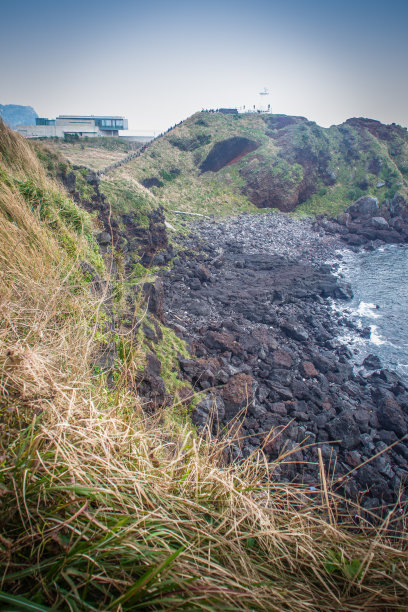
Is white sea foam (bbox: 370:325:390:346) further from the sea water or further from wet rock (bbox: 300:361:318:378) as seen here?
wet rock (bbox: 300:361:318:378)

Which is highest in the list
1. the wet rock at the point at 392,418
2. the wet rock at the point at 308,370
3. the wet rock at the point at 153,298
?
the wet rock at the point at 153,298

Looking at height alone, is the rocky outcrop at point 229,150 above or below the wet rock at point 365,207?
above

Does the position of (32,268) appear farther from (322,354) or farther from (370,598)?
(322,354)

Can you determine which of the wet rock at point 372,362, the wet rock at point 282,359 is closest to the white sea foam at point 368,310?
the wet rock at point 372,362

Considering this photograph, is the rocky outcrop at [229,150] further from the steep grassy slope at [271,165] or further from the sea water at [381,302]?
the sea water at [381,302]

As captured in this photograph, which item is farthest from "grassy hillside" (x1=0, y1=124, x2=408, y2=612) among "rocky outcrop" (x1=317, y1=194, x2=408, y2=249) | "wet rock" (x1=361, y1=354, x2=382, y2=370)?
"rocky outcrop" (x1=317, y1=194, x2=408, y2=249)

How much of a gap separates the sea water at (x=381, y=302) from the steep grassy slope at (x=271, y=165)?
1040 cm

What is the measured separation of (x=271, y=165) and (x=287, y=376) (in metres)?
29.5

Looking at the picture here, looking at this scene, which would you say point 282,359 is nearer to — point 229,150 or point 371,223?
point 371,223

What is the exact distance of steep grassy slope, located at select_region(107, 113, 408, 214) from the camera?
98.7ft

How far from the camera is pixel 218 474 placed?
5.67 ft

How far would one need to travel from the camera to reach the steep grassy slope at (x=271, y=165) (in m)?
30.1

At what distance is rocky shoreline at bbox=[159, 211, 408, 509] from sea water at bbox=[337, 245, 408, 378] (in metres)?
0.73

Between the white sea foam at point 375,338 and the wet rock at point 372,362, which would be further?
the white sea foam at point 375,338
